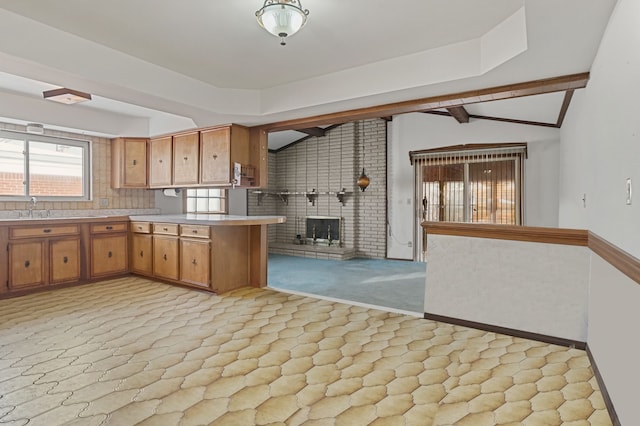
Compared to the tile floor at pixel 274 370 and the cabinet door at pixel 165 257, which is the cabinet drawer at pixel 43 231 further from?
the cabinet door at pixel 165 257

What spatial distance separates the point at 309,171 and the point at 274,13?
6.51m

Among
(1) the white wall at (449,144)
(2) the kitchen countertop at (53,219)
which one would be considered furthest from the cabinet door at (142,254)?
(1) the white wall at (449,144)

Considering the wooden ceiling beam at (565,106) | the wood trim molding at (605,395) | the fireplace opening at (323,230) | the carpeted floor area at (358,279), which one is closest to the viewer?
the wood trim molding at (605,395)

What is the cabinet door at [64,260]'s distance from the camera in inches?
174

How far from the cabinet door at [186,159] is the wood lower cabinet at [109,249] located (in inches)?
41.2

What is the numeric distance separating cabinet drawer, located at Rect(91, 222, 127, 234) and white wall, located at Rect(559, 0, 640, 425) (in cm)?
536

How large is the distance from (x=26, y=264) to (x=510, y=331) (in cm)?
513

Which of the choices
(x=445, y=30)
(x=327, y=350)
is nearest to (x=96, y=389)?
(x=327, y=350)

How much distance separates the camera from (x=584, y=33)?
2.12 m

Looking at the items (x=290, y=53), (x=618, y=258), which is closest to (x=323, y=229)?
(x=290, y=53)

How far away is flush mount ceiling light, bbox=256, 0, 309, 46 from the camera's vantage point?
212cm

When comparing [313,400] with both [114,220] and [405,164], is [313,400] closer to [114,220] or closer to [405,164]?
[114,220]

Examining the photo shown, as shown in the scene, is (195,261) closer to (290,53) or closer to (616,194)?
(290,53)

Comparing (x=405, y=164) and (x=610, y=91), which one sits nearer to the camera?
(x=610, y=91)
